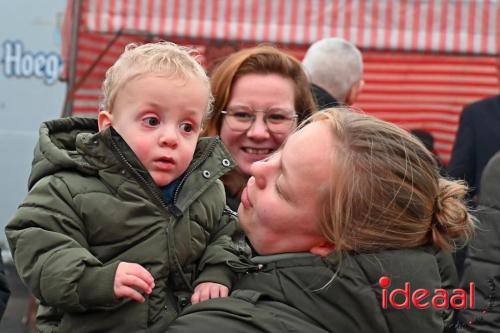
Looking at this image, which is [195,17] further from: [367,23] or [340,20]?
[367,23]

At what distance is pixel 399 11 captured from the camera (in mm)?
6422

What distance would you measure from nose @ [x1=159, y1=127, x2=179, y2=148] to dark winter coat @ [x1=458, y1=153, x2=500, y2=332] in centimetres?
146

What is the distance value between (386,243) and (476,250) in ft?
5.07

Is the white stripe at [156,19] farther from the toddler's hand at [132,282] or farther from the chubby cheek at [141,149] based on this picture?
the toddler's hand at [132,282]

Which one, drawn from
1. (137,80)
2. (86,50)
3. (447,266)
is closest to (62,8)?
(86,50)

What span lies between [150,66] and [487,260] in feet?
5.38

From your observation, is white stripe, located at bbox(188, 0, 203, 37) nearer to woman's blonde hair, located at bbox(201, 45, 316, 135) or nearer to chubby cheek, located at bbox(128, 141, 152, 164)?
woman's blonde hair, located at bbox(201, 45, 316, 135)

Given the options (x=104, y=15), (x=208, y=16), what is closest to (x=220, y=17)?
(x=208, y=16)

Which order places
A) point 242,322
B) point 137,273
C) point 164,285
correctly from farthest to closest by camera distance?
point 164,285 → point 137,273 → point 242,322

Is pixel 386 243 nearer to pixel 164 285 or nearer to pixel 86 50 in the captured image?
pixel 164 285

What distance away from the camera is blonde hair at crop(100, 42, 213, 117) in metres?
2.47

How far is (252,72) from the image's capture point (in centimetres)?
376

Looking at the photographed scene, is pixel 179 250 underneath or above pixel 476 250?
above

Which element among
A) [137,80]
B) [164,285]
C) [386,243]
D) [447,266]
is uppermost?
[137,80]
